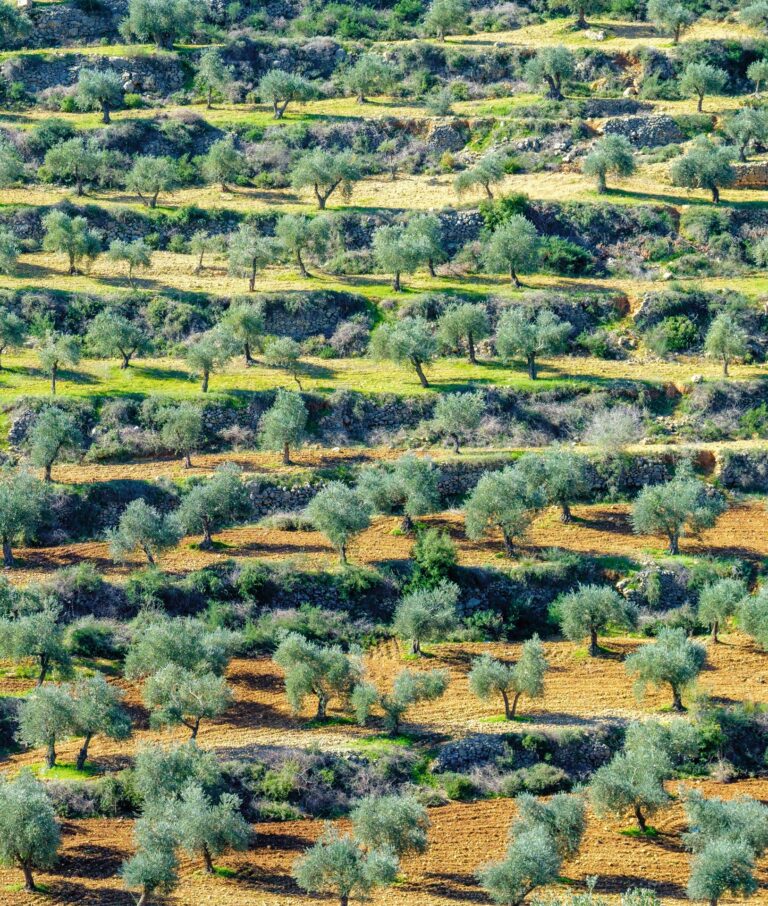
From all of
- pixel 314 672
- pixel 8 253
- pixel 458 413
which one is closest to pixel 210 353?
pixel 458 413

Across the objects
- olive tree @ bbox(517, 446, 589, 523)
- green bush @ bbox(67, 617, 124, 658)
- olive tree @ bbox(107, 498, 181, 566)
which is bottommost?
green bush @ bbox(67, 617, 124, 658)

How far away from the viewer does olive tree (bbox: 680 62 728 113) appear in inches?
4702

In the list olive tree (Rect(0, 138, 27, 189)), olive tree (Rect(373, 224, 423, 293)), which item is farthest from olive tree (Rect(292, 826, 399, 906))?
olive tree (Rect(0, 138, 27, 189))

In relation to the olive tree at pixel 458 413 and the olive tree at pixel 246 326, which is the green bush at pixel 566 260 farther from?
the olive tree at pixel 246 326

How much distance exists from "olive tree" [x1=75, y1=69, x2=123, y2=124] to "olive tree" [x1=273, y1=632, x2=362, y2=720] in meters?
66.2

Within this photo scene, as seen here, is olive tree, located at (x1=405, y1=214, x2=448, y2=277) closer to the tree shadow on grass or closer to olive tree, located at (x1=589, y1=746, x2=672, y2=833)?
the tree shadow on grass

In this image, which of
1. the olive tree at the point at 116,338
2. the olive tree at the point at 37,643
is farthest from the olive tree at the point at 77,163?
the olive tree at the point at 37,643

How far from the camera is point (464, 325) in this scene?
304ft

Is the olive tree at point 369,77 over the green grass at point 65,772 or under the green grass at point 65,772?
over

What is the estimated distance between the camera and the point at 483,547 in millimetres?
78688

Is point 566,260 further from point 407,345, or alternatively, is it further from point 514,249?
point 407,345

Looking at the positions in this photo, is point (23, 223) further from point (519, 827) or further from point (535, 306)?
point (519, 827)

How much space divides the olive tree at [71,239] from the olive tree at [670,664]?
49194 millimetres

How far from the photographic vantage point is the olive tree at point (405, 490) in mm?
77875
